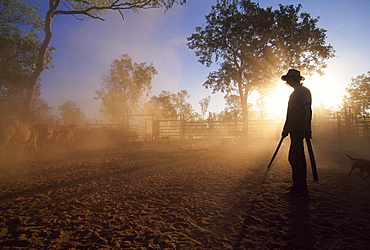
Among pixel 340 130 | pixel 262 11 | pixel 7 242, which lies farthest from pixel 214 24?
pixel 7 242

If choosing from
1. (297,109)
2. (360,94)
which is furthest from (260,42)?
(360,94)

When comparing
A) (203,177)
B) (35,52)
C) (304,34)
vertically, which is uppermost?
(304,34)

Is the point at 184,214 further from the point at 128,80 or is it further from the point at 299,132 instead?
the point at 128,80

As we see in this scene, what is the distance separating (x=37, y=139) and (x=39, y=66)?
5.69m

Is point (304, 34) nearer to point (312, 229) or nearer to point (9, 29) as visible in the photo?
point (312, 229)

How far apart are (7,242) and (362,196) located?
4.47 metres

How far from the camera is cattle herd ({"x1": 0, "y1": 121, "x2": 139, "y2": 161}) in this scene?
7.22m

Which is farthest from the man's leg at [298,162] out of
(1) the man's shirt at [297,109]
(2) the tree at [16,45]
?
(2) the tree at [16,45]

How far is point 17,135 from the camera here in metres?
7.41

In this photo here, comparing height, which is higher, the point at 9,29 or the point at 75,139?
the point at 9,29

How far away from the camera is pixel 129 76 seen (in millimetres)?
31859

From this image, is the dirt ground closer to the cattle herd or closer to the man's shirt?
the man's shirt

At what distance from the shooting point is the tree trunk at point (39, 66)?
11.1m

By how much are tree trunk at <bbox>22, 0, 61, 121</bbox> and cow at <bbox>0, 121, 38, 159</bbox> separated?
3960 mm
